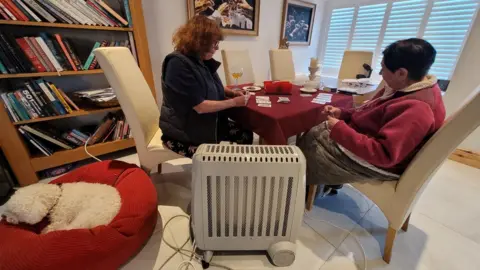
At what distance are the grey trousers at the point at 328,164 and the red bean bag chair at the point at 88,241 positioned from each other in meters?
0.91

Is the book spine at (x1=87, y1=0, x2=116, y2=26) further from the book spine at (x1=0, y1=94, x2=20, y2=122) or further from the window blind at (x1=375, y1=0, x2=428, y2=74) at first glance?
the window blind at (x1=375, y1=0, x2=428, y2=74)

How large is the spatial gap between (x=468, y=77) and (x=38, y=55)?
136 inches

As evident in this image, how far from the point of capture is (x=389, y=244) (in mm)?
1035

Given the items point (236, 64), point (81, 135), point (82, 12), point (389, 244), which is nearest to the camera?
point (389, 244)

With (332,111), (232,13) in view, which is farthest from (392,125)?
(232,13)

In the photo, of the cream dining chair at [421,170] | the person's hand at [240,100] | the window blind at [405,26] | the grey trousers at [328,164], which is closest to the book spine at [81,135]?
the person's hand at [240,100]

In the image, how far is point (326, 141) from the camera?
1.12 m

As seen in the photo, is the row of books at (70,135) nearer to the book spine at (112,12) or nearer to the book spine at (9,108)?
the book spine at (9,108)

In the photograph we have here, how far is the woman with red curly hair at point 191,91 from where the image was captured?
1.08 meters

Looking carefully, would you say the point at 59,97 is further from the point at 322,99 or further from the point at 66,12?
the point at 322,99

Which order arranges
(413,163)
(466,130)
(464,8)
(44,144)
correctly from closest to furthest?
(466,130), (413,163), (44,144), (464,8)

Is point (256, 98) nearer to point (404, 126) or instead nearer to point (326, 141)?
point (326, 141)

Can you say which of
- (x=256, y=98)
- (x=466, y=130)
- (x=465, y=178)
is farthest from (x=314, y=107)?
(x=465, y=178)

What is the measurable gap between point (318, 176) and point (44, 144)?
2.00 m
